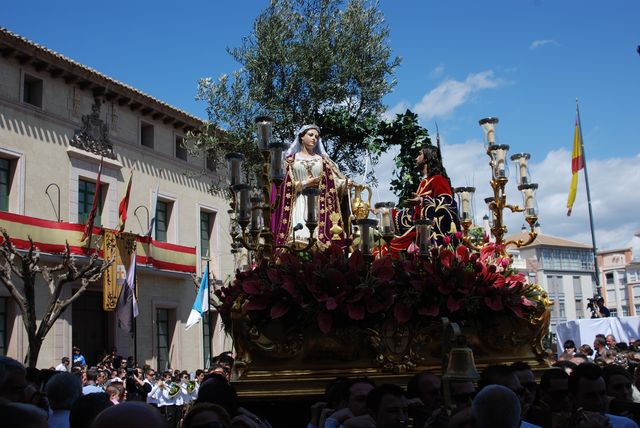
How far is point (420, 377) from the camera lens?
4.83 metres

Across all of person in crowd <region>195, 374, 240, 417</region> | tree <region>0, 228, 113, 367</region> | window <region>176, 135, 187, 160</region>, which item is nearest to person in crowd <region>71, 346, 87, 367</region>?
tree <region>0, 228, 113, 367</region>

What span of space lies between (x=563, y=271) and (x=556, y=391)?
81.2 meters

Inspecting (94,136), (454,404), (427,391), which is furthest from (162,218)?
(454,404)

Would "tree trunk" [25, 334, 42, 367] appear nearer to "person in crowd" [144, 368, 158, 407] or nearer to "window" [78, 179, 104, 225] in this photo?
"person in crowd" [144, 368, 158, 407]

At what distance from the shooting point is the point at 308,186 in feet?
28.6

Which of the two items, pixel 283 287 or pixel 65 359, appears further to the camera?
pixel 65 359

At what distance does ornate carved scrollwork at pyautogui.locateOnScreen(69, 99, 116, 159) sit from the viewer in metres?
24.0

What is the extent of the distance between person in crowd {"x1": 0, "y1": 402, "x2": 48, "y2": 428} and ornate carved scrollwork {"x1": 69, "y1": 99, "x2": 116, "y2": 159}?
22.7m

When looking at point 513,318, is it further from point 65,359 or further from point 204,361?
point 204,361

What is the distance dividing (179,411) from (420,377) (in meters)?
11.9

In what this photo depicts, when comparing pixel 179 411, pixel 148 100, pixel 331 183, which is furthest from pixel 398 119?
pixel 148 100

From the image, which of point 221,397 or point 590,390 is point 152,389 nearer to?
point 221,397

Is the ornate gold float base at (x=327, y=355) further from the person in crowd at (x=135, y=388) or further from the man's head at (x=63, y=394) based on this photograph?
the person in crowd at (x=135, y=388)

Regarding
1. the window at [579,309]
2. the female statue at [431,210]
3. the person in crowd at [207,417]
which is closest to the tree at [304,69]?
the female statue at [431,210]
